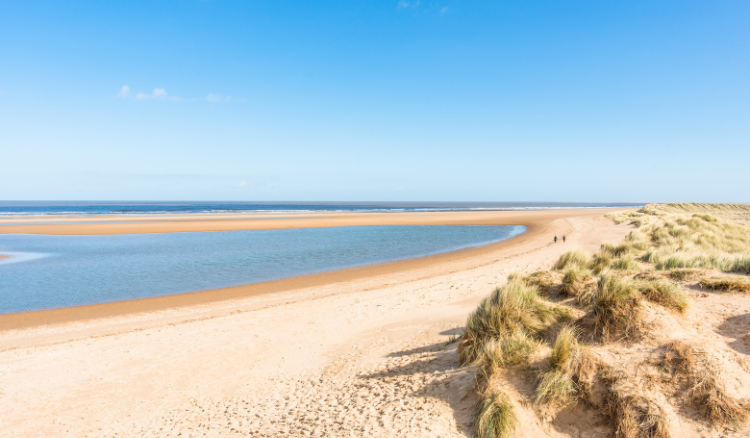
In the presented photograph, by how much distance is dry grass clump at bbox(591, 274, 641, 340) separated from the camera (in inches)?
191

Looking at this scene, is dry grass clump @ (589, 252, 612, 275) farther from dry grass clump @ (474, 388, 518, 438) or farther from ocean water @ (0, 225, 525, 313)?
ocean water @ (0, 225, 525, 313)

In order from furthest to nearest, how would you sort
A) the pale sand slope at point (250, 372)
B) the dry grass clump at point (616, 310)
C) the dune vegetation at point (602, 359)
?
the dry grass clump at point (616, 310), the pale sand slope at point (250, 372), the dune vegetation at point (602, 359)

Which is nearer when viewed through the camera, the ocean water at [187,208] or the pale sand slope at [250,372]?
the pale sand slope at [250,372]

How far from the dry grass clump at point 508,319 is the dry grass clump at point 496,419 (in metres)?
0.99

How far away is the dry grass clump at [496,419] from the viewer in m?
3.89

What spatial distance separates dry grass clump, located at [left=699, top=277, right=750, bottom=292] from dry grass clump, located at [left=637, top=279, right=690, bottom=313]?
979 millimetres

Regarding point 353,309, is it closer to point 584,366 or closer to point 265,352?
point 265,352

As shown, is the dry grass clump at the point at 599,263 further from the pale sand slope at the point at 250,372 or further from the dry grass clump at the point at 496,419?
the dry grass clump at the point at 496,419

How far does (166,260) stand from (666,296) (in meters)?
20.3

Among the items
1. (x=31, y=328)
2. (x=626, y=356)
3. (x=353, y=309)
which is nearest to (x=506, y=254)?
(x=353, y=309)

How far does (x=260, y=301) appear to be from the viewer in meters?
11.6

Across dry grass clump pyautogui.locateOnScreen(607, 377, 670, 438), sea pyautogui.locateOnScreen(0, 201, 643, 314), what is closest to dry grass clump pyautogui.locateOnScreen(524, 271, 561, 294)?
dry grass clump pyautogui.locateOnScreen(607, 377, 670, 438)

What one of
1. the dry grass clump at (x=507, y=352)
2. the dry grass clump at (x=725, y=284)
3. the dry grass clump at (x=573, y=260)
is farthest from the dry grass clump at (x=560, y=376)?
the dry grass clump at (x=573, y=260)

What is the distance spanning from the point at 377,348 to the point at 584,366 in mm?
3579
